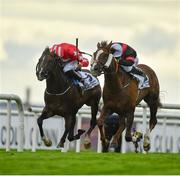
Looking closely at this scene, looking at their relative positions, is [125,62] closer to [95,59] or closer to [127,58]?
[127,58]

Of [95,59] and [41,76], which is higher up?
[95,59]

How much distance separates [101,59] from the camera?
46.6 ft

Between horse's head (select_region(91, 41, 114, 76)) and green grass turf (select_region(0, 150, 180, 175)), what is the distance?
6.80 feet

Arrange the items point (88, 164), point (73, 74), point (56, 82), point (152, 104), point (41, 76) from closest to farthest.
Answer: point (88, 164) → point (41, 76) → point (56, 82) → point (73, 74) → point (152, 104)

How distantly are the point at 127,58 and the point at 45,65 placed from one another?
1.18 m

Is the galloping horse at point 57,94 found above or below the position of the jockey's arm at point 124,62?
below

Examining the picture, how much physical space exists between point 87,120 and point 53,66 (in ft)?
25.7

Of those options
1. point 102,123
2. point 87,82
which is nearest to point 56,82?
point 87,82

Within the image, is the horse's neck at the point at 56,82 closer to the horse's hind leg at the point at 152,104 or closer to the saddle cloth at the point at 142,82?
the saddle cloth at the point at 142,82

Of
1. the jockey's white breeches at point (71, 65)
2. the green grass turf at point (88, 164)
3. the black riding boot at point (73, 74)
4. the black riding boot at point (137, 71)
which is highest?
the jockey's white breeches at point (71, 65)

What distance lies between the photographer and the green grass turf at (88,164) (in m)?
10.2

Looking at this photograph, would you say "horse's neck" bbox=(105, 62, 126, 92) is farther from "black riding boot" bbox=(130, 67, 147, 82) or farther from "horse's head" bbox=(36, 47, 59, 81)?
"horse's head" bbox=(36, 47, 59, 81)

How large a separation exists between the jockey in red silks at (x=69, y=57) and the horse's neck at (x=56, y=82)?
25 cm

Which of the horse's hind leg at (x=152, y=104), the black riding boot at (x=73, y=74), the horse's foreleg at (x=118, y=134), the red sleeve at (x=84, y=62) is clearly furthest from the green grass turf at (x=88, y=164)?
the horse's hind leg at (x=152, y=104)
